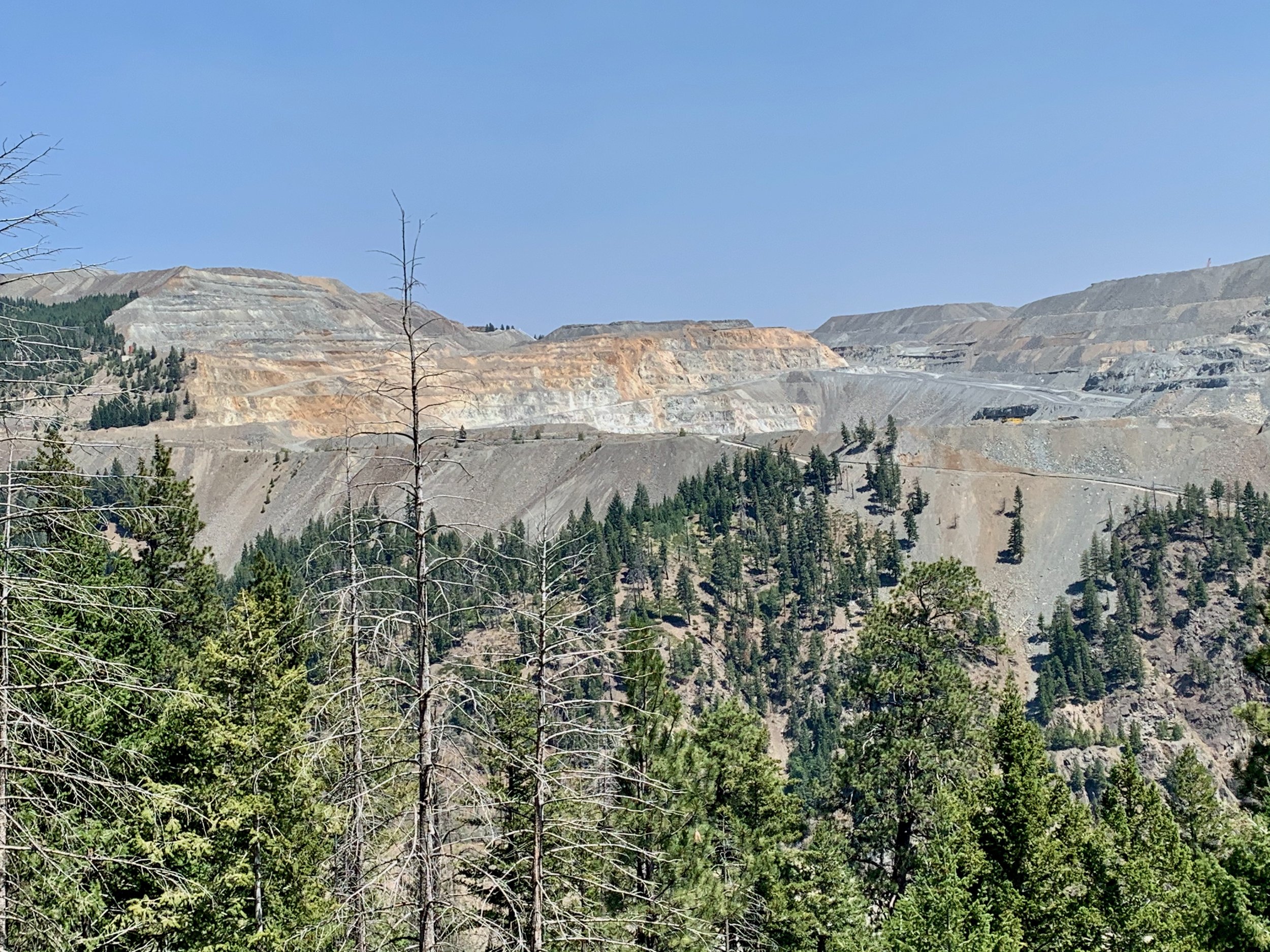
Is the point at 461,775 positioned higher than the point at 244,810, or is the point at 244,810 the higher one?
the point at 461,775

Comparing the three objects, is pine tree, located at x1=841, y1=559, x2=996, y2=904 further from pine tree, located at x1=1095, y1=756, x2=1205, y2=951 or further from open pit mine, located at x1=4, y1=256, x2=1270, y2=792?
open pit mine, located at x1=4, y1=256, x2=1270, y2=792

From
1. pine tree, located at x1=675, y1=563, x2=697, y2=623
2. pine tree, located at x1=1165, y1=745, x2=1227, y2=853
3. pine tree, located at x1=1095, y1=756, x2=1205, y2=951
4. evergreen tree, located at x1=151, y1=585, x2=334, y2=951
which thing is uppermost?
evergreen tree, located at x1=151, y1=585, x2=334, y2=951

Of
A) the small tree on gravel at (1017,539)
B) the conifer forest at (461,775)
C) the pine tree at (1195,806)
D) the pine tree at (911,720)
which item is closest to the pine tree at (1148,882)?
the conifer forest at (461,775)

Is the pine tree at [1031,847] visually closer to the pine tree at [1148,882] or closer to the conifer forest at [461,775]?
the conifer forest at [461,775]

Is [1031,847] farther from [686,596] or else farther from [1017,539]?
[1017,539]

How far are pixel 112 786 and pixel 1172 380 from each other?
7652 inches

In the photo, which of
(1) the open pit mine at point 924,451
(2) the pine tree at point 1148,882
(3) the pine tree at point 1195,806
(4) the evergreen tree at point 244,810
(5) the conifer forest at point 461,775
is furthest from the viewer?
(1) the open pit mine at point 924,451

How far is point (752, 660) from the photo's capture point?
97.2 metres

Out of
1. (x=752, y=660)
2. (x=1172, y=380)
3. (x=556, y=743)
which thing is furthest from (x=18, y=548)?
(x=1172, y=380)

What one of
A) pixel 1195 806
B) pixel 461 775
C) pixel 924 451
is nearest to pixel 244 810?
pixel 461 775

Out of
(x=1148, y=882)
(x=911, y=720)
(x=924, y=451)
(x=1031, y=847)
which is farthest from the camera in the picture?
(x=924, y=451)

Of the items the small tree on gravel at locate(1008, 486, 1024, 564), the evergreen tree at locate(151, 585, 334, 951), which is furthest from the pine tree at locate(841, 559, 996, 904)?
the small tree on gravel at locate(1008, 486, 1024, 564)

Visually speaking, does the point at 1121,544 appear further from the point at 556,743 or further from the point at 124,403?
the point at 124,403

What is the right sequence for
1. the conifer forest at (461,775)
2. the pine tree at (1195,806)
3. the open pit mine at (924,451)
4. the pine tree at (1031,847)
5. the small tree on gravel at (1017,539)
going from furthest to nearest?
the small tree on gravel at (1017,539), the open pit mine at (924,451), the pine tree at (1195,806), the pine tree at (1031,847), the conifer forest at (461,775)
